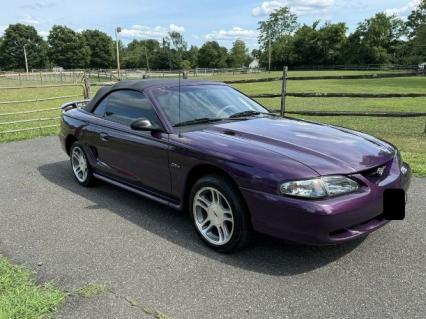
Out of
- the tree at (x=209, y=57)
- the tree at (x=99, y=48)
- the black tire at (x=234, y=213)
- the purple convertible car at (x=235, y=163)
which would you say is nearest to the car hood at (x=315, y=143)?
the purple convertible car at (x=235, y=163)

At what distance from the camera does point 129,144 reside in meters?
4.63

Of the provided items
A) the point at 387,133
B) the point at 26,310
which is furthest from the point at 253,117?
the point at 387,133

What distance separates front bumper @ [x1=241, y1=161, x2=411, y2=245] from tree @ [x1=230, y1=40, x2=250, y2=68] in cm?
10190

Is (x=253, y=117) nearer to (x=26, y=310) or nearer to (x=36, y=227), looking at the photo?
(x=36, y=227)

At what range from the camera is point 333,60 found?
81.9 meters

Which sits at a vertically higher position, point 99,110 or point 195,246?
point 99,110

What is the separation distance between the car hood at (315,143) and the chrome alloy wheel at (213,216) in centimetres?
47

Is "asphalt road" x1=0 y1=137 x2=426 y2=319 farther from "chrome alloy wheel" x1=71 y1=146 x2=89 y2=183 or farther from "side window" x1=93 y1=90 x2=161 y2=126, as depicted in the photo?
"side window" x1=93 y1=90 x2=161 y2=126

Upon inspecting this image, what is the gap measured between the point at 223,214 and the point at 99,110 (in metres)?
2.53

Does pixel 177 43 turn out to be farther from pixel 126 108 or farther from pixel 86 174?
pixel 86 174

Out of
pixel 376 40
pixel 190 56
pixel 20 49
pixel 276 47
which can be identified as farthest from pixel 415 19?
pixel 20 49

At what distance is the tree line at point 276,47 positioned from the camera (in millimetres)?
77250

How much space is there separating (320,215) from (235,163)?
31.8 inches

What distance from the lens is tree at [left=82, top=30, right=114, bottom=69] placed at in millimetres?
101244
